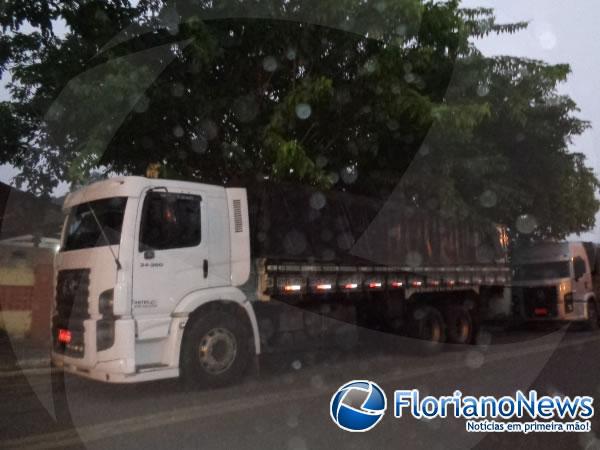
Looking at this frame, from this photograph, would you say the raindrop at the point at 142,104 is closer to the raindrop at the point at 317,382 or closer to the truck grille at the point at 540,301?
the raindrop at the point at 317,382

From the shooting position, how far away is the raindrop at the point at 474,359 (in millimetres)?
9305

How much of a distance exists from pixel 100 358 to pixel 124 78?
377 cm

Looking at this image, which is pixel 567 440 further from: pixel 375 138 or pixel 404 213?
pixel 375 138

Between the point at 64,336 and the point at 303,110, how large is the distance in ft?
15.9

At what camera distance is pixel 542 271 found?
1566 centimetres

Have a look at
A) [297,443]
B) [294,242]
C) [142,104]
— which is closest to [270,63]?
[142,104]

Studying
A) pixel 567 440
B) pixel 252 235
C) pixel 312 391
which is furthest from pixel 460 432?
pixel 252 235

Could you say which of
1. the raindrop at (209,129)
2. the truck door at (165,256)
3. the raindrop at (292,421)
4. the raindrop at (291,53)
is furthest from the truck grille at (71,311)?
the raindrop at (291,53)

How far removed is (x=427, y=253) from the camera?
10578mm

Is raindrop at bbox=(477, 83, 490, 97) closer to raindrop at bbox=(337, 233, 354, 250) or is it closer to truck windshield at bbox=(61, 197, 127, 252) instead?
raindrop at bbox=(337, 233, 354, 250)

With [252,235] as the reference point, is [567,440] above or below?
below

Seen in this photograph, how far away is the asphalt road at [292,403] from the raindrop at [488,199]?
14.0 feet

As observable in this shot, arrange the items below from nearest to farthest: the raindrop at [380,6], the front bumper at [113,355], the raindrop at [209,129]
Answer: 1. the front bumper at [113,355]
2. the raindrop at [380,6]
3. the raindrop at [209,129]

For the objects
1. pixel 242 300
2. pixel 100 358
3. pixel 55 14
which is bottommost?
pixel 100 358
